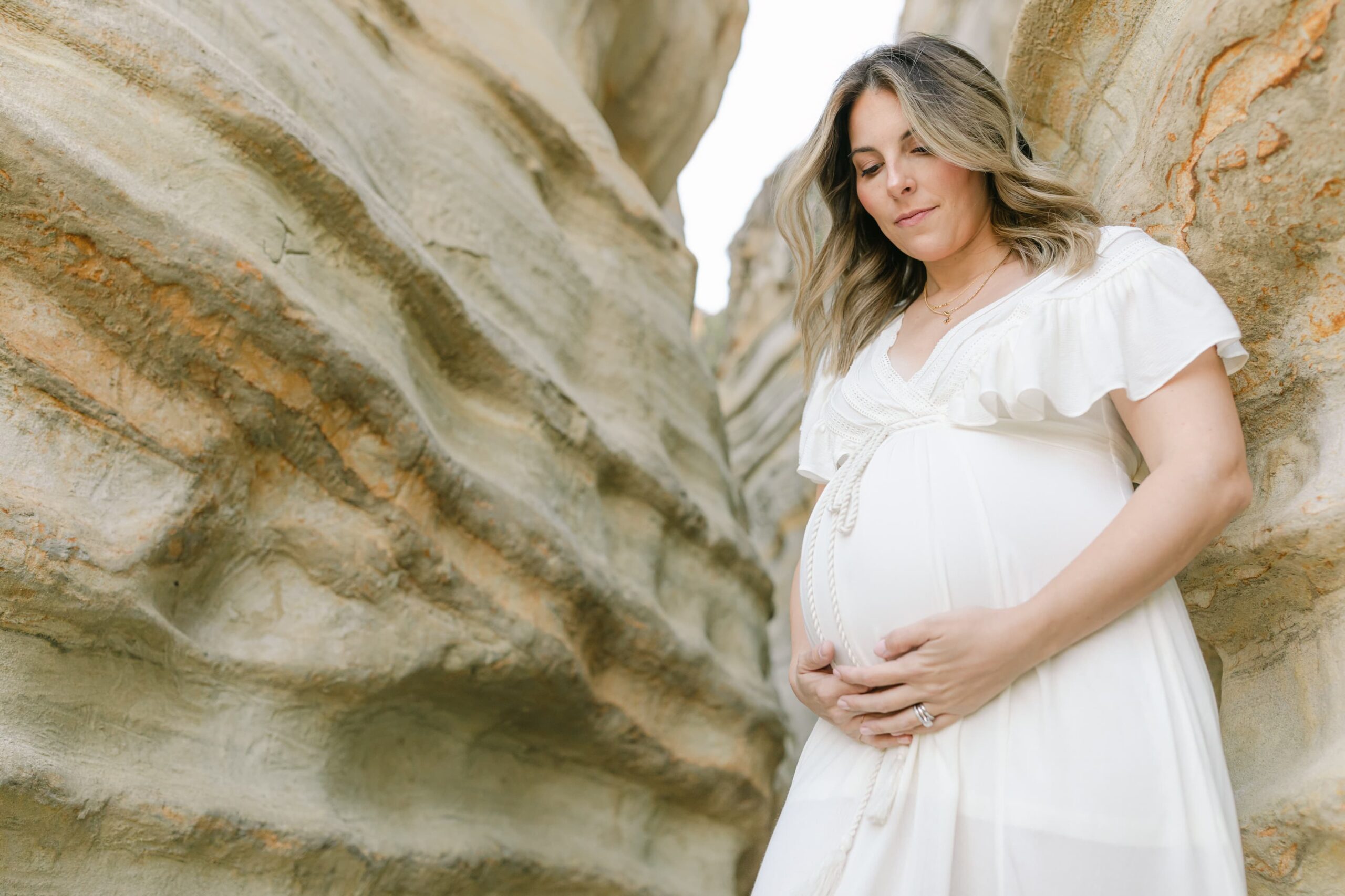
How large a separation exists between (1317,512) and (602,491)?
4.83ft

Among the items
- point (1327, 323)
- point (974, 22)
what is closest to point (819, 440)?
point (1327, 323)

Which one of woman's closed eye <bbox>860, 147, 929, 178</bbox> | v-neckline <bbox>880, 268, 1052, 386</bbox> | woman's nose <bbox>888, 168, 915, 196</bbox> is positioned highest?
woman's closed eye <bbox>860, 147, 929, 178</bbox>

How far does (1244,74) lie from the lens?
1.33 metres

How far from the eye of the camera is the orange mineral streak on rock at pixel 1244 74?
4.07ft

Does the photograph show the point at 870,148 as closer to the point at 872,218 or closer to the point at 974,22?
the point at 872,218

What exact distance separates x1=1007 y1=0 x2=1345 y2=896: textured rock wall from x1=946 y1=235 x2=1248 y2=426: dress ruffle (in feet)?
0.72

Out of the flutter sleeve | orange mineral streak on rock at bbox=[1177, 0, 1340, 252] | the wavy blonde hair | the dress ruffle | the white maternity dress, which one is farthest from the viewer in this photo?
the flutter sleeve

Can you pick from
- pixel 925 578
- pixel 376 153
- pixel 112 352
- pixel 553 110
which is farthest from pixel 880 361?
pixel 553 110

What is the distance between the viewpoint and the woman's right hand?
1.20 metres

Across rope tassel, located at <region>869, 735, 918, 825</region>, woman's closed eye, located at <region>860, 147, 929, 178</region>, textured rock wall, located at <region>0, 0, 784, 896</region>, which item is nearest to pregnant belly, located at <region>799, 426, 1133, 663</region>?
rope tassel, located at <region>869, 735, 918, 825</region>

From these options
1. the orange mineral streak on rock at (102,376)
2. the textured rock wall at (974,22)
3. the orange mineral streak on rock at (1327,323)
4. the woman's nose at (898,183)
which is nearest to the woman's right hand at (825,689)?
the woman's nose at (898,183)

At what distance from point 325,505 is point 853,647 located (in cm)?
88

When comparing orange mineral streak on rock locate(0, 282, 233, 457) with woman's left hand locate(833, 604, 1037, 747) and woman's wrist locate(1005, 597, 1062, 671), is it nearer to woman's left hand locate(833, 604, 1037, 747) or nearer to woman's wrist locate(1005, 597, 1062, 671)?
woman's left hand locate(833, 604, 1037, 747)

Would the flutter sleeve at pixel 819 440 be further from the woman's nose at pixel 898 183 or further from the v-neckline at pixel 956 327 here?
the woman's nose at pixel 898 183
